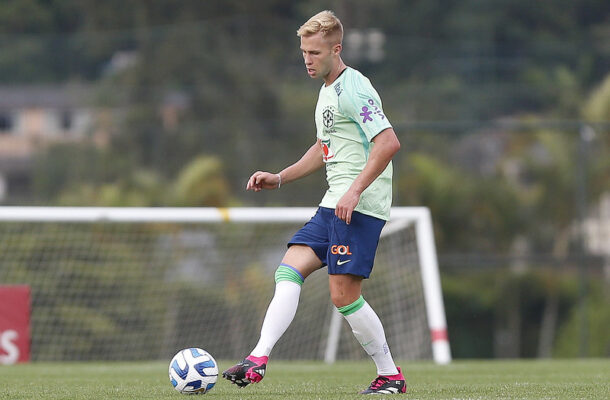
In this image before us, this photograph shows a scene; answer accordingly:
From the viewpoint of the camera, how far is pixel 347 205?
17.5 feet

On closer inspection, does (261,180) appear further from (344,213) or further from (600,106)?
(600,106)

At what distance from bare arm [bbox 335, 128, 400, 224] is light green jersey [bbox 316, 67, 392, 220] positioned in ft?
0.23

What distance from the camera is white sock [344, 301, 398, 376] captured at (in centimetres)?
562

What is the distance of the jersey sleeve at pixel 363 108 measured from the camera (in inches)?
214

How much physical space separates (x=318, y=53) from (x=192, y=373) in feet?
5.33

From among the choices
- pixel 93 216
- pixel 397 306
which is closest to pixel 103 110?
pixel 397 306

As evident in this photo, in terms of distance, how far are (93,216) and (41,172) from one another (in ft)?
34.7

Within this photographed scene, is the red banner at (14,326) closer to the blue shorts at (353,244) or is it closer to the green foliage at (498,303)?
the blue shorts at (353,244)

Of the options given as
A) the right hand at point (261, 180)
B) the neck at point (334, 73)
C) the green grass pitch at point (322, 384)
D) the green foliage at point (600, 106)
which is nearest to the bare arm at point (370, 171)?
the neck at point (334, 73)

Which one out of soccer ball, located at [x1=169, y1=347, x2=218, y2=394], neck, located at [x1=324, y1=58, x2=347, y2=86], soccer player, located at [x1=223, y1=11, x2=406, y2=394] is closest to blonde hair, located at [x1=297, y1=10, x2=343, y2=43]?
soccer player, located at [x1=223, y1=11, x2=406, y2=394]

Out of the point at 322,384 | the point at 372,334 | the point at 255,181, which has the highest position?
the point at 255,181

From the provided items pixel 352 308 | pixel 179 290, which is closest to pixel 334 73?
pixel 352 308

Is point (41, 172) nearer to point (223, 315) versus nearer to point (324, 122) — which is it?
point (223, 315)

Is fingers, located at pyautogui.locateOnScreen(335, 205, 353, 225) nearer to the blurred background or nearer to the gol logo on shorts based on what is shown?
the gol logo on shorts
